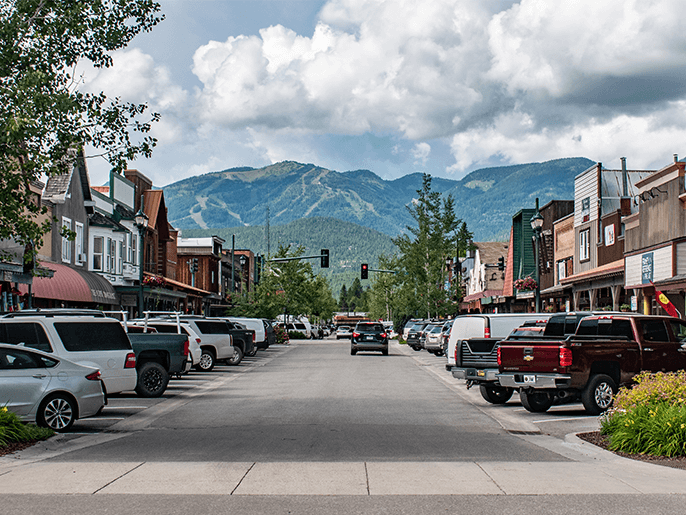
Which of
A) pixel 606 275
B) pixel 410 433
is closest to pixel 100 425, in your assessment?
pixel 410 433

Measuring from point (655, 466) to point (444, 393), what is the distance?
1109 centimetres

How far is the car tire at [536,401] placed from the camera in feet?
53.9

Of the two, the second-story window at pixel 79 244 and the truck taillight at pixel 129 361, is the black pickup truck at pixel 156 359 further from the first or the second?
the second-story window at pixel 79 244

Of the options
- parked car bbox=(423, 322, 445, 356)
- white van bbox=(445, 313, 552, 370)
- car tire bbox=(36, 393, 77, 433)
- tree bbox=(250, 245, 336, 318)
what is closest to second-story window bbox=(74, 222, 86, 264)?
parked car bbox=(423, 322, 445, 356)

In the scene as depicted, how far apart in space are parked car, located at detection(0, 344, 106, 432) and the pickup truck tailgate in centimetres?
761

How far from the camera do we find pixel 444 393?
21.2 meters

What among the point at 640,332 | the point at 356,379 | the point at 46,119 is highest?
the point at 46,119

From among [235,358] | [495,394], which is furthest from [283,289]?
[495,394]

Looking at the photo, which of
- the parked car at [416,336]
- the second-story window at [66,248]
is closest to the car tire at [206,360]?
the second-story window at [66,248]

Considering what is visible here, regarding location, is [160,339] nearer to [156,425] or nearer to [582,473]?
[156,425]

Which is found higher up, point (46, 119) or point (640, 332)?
point (46, 119)

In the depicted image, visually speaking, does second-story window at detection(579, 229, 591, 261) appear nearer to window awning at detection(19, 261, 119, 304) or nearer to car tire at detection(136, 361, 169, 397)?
window awning at detection(19, 261, 119, 304)

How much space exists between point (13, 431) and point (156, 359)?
8.17 metres

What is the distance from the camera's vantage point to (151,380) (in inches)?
773
